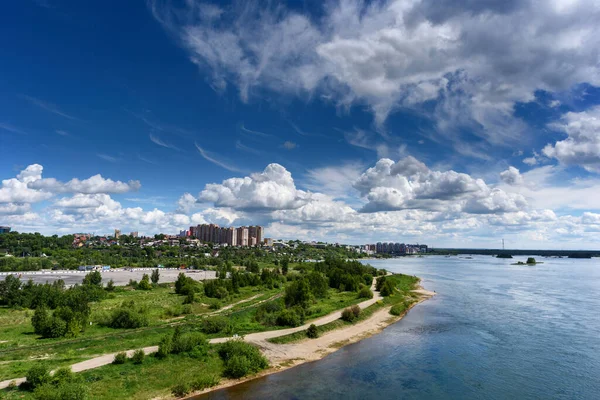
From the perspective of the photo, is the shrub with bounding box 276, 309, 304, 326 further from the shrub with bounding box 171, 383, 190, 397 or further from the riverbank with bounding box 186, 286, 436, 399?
the shrub with bounding box 171, 383, 190, 397

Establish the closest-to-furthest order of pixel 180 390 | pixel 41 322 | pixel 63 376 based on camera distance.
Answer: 1. pixel 63 376
2. pixel 180 390
3. pixel 41 322

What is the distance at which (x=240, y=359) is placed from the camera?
32469mm

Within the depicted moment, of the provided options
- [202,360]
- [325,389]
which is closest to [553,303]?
[325,389]

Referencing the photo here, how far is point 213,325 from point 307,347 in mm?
10873

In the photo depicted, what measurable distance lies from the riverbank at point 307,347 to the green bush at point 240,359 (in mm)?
574

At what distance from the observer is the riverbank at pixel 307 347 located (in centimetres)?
3319

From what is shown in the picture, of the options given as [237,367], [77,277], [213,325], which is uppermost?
[213,325]

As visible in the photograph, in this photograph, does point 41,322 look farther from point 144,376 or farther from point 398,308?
point 398,308

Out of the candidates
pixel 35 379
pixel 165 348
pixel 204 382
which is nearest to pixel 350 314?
pixel 204 382

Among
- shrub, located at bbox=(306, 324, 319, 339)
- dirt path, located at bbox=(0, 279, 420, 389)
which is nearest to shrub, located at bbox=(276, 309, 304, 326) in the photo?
dirt path, located at bbox=(0, 279, 420, 389)

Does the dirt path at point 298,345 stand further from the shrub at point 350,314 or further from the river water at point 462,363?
the river water at point 462,363

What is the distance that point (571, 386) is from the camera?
30.5 metres

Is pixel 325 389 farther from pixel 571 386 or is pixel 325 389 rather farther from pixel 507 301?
pixel 507 301

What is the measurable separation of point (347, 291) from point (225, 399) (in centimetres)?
6060
